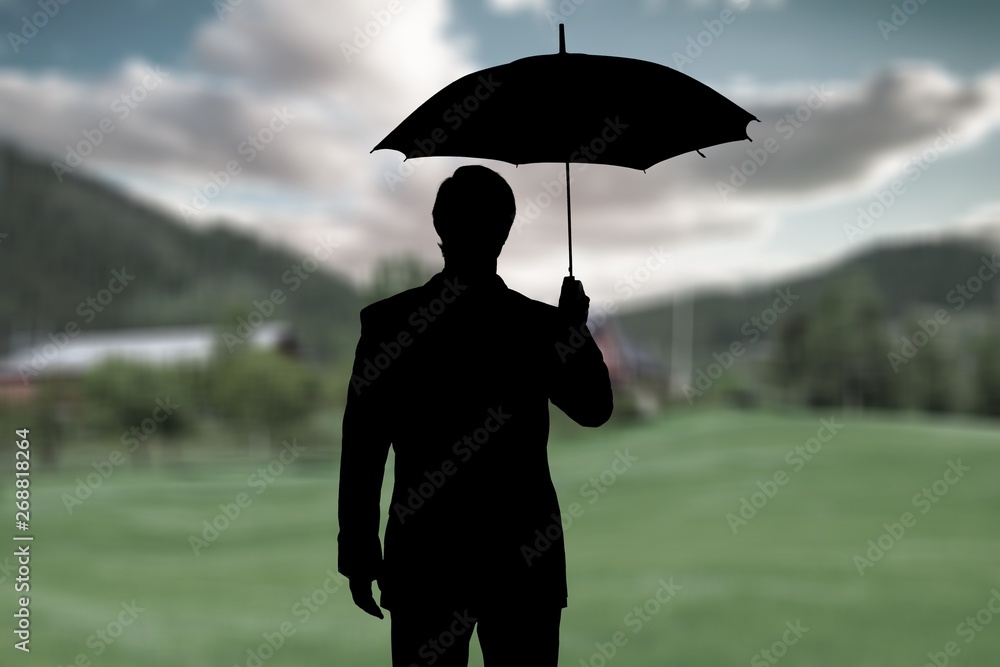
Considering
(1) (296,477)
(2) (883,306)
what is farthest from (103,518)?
(2) (883,306)

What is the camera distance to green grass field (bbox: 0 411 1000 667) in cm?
828

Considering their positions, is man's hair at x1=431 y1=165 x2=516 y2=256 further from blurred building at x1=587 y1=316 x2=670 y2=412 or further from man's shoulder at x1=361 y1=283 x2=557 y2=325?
blurred building at x1=587 y1=316 x2=670 y2=412

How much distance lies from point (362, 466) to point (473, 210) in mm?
960

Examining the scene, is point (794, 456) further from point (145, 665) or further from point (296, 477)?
point (145, 665)

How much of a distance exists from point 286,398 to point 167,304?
2905 centimetres

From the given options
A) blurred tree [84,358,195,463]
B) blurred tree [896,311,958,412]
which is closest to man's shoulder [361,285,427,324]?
blurred tree [84,358,195,463]

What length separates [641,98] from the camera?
3279mm

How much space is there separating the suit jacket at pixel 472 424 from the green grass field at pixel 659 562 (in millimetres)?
3904

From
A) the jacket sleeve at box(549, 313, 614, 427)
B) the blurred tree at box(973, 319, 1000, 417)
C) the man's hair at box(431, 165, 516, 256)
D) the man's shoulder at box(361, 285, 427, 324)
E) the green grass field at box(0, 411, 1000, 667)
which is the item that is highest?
the man's hair at box(431, 165, 516, 256)

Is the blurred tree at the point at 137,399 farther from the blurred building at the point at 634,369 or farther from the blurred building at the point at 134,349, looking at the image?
the blurred building at the point at 634,369

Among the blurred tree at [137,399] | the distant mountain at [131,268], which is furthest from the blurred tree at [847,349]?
the blurred tree at [137,399]

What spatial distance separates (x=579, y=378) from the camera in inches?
112

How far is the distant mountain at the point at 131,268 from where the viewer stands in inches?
1996

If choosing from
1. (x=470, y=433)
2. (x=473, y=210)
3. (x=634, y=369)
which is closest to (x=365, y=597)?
(x=470, y=433)
